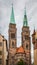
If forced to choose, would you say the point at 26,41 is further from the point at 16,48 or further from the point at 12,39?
the point at 12,39

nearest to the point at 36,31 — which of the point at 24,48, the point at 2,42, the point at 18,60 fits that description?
the point at 2,42

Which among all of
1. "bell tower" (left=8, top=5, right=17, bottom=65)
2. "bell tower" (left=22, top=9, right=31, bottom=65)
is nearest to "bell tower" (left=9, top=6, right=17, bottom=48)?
"bell tower" (left=8, top=5, right=17, bottom=65)

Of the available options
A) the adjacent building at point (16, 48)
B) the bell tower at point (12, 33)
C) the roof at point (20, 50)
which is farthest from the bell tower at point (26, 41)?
the bell tower at point (12, 33)

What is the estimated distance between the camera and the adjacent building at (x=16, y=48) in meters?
90.0

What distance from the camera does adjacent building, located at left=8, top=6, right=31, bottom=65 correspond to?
90.0 metres

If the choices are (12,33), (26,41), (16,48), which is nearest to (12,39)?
(12,33)

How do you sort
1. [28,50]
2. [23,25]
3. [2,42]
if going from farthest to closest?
[23,25] → [28,50] → [2,42]

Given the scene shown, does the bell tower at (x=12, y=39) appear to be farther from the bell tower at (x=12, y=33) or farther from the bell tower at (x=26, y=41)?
the bell tower at (x=26, y=41)

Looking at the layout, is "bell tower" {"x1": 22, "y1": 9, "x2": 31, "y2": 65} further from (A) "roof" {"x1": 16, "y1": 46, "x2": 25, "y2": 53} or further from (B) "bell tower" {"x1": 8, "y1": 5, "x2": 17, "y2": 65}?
(B) "bell tower" {"x1": 8, "y1": 5, "x2": 17, "y2": 65}

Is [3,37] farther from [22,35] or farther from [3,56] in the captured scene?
[22,35]

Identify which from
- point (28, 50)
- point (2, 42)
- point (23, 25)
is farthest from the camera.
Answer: point (23, 25)

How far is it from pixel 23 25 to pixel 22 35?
5.62m

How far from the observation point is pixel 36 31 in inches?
1998

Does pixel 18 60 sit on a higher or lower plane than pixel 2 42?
lower
